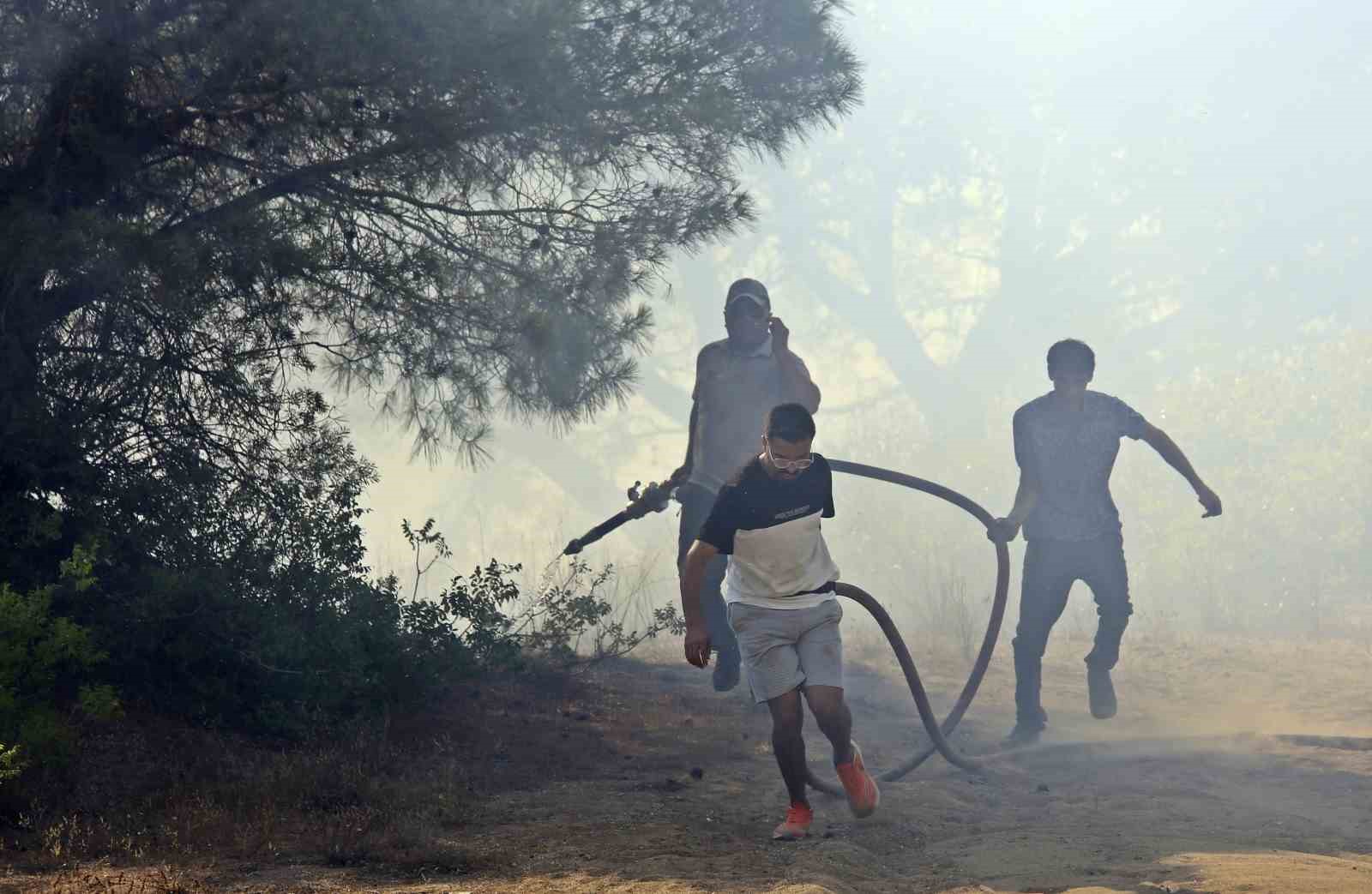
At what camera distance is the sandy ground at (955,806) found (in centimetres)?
466

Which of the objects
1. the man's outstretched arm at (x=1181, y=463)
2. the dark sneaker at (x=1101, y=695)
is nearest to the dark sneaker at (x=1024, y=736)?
the dark sneaker at (x=1101, y=695)

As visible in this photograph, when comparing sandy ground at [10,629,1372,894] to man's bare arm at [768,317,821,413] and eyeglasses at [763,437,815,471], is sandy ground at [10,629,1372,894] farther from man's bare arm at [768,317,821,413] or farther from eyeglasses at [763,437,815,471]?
man's bare arm at [768,317,821,413]

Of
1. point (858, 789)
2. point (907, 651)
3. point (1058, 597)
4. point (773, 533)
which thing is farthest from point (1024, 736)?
point (773, 533)

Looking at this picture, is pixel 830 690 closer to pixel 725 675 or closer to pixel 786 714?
pixel 786 714

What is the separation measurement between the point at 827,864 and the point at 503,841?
125cm

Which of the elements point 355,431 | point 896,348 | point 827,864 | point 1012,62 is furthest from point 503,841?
point 1012,62

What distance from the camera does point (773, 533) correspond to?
532cm

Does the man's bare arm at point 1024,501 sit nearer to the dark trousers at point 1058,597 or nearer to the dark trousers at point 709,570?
the dark trousers at point 1058,597

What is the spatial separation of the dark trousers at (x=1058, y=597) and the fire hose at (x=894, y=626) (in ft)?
1.30

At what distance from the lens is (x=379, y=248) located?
25.1ft

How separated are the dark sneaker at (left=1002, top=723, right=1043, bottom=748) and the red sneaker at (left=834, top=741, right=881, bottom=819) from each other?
2778 millimetres

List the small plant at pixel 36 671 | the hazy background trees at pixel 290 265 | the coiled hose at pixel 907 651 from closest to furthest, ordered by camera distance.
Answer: the small plant at pixel 36 671 < the coiled hose at pixel 907 651 < the hazy background trees at pixel 290 265

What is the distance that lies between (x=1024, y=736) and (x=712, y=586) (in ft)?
6.77

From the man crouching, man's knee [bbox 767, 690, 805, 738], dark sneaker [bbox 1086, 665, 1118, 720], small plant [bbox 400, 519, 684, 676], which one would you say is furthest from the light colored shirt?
man's knee [bbox 767, 690, 805, 738]
